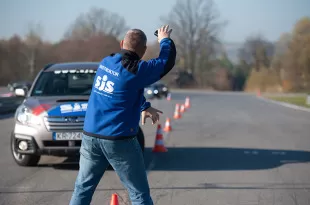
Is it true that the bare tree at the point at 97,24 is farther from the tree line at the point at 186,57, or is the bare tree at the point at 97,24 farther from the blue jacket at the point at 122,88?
the blue jacket at the point at 122,88

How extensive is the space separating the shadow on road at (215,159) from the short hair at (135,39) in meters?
4.83

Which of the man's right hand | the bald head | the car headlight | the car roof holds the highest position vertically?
the man's right hand

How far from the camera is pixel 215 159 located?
9633 mm

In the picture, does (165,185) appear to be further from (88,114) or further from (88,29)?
(88,29)

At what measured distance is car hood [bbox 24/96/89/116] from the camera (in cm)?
800

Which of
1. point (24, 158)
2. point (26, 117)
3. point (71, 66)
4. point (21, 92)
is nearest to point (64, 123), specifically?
point (26, 117)

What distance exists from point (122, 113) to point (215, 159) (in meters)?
6.01

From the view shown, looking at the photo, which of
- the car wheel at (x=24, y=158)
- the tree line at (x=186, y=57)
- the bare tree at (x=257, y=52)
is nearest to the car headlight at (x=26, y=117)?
the car wheel at (x=24, y=158)

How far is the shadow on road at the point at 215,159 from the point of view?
28.7ft

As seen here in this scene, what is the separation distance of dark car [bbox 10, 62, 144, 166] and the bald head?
4.13m

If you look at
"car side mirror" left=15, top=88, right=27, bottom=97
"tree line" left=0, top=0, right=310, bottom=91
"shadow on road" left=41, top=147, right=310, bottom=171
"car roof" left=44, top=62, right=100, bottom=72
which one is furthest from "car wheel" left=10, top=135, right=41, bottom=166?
"tree line" left=0, top=0, right=310, bottom=91

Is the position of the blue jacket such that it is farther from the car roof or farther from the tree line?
the tree line

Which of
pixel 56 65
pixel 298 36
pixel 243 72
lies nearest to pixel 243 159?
pixel 56 65

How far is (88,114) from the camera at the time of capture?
3998 mm
